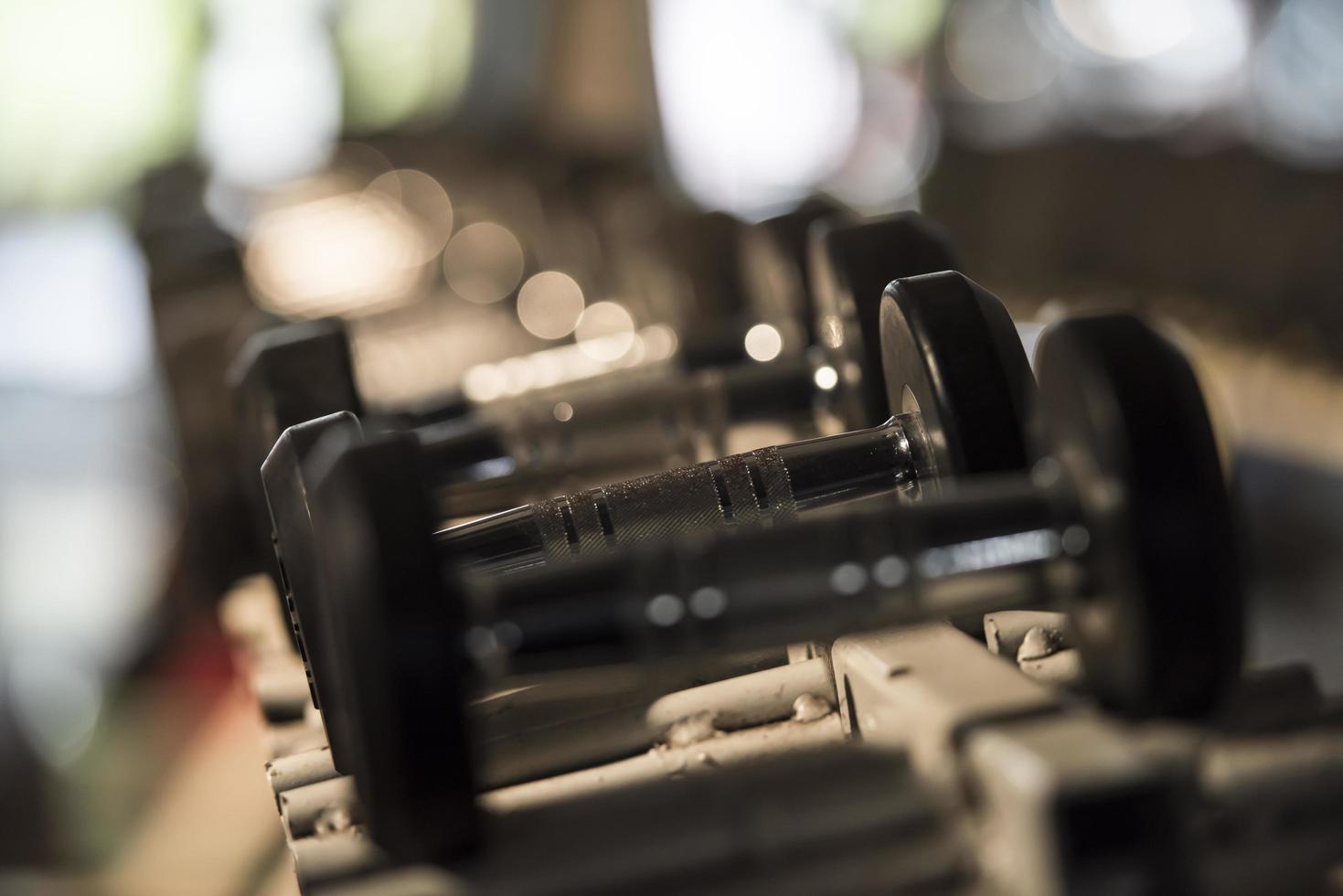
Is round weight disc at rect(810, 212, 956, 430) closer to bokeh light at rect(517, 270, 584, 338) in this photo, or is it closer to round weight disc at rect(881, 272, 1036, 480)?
round weight disc at rect(881, 272, 1036, 480)

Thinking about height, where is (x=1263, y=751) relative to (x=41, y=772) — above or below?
above

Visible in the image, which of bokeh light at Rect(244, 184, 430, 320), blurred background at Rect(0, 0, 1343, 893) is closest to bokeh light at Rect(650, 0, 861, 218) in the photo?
blurred background at Rect(0, 0, 1343, 893)

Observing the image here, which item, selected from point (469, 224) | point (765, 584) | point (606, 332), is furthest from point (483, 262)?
point (765, 584)

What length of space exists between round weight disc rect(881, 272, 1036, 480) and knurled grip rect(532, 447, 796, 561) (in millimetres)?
48

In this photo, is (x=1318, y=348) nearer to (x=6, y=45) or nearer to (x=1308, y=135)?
(x=1308, y=135)

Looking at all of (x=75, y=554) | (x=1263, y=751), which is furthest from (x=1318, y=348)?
(x=75, y=554)

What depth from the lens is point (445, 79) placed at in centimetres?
274

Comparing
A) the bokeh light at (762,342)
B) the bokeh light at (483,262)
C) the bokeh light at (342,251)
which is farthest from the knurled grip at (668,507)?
the bokeh light at (483,262)

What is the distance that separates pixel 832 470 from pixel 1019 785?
0.13 meters

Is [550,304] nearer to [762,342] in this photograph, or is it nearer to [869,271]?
[762,342]

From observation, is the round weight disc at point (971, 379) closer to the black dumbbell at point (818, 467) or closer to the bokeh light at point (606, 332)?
the black dumbbell at point (818, 467)

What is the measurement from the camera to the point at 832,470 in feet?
1.10

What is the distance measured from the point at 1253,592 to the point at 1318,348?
53 cm

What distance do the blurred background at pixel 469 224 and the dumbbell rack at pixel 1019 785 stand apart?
0.27 meters
